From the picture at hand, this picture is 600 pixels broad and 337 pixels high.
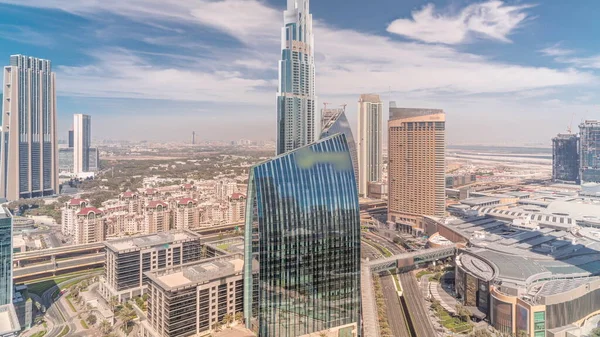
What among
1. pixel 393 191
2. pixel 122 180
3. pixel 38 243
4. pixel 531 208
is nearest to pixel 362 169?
pixel 393 191

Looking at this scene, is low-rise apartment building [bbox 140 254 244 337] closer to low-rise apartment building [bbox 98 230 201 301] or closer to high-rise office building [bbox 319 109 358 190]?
low-rise apartment building [bbox 98 230 201 301]

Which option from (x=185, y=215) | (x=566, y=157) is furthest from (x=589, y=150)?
(x=185, y=215)

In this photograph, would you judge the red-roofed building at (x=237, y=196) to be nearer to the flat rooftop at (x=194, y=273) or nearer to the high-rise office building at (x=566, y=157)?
the flat rooftop at (x=194, y=273)

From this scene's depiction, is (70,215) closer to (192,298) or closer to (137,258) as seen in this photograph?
(137,258)

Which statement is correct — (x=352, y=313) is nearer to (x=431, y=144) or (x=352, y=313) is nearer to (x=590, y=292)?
(x=590, y=292)

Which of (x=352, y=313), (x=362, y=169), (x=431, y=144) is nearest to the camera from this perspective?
(x=352, y=313)

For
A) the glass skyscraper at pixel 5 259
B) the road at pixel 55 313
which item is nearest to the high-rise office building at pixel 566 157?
the road at pixel 55 313

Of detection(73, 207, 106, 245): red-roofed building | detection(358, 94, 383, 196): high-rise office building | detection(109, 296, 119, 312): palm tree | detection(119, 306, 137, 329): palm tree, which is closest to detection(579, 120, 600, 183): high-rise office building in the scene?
detection(358, 94, 383, 196): high-rise office building
